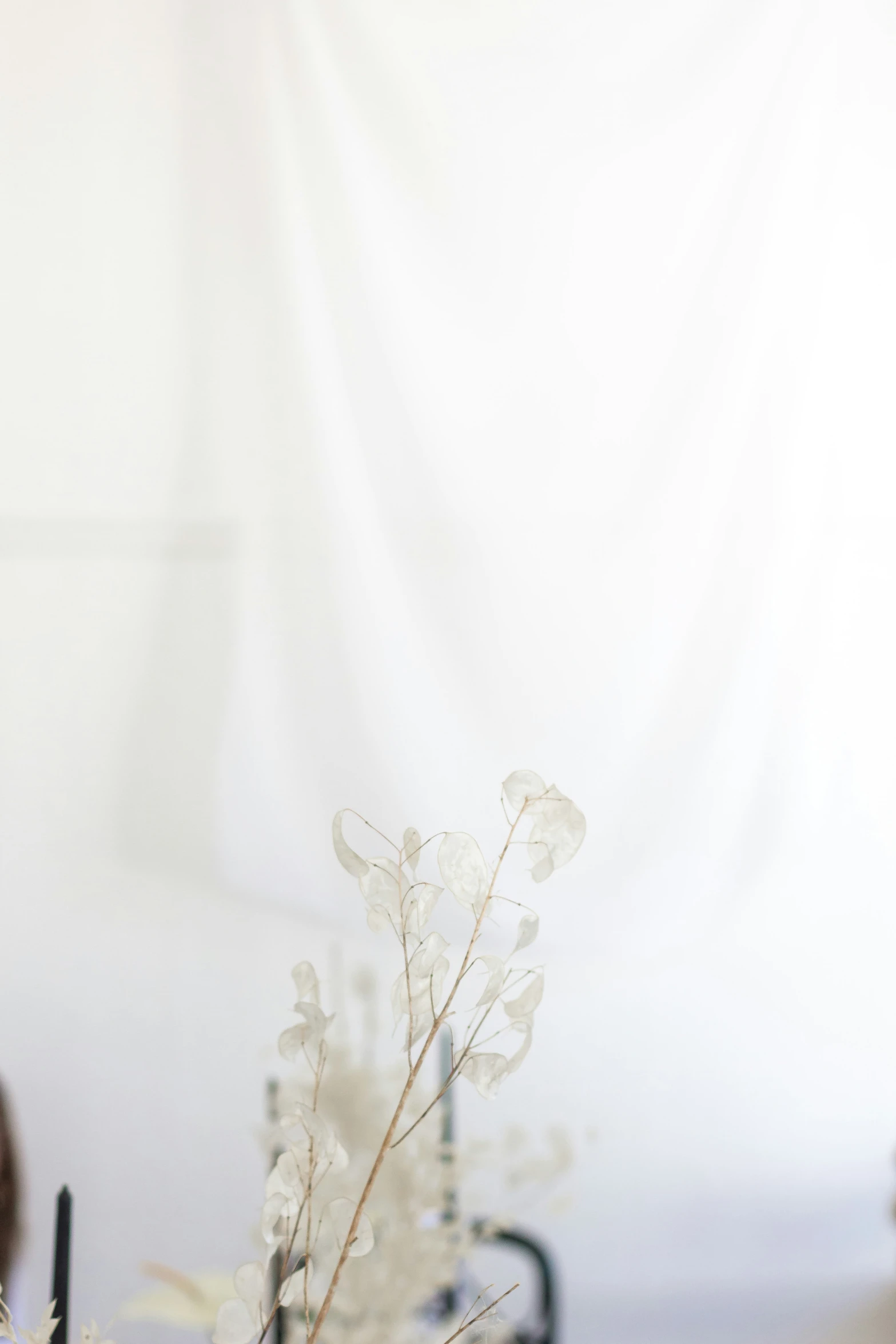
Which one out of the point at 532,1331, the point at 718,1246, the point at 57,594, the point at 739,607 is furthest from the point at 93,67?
the point at 718,1246

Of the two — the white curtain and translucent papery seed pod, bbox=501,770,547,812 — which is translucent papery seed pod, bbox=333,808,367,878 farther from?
the white curtain

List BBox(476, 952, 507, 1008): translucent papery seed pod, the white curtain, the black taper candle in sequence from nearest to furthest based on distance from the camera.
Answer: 1. BBox(476, 952, 507, 1008): translucent papery seed pod
2. the black taper candle
3. the white curtain

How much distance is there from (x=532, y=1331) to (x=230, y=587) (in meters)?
0.98

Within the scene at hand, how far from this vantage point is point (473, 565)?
1624mm

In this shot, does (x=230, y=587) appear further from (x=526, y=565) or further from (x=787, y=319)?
(x=787, y=319)

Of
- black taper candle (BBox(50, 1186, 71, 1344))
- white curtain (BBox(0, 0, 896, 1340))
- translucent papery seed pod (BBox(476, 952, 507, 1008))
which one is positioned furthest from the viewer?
white curtain (BBox(0, 0, 896, 1340))

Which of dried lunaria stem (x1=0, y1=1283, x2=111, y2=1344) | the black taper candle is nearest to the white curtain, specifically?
the black taper candle

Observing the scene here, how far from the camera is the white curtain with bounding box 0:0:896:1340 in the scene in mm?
1538

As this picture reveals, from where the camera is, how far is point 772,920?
5.28ft

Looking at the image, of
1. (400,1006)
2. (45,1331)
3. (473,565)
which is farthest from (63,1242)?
(473,565)

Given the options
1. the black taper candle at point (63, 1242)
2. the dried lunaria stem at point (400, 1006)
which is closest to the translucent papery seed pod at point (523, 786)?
the dried lunaria stem at point (400, 1006)

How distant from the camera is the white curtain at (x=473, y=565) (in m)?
1.54

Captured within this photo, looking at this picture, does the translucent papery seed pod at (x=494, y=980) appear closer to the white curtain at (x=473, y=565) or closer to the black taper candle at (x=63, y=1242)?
the black taper candle at (x=63, y=1242)

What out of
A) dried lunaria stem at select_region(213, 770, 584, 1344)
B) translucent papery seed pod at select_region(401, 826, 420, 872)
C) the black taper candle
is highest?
translucent papery seed pod at select_region(401, 826, 420, 872)
